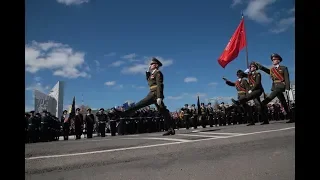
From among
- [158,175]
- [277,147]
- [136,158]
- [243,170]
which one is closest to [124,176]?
[158,175]

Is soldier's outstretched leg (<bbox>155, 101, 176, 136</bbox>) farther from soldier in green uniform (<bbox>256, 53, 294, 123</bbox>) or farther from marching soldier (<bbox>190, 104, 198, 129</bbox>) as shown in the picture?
marching soldier (<bbox>190, 104, 198, 129</bbox>)

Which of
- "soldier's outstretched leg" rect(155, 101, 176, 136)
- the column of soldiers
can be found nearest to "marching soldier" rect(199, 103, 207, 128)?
the column of soldiers

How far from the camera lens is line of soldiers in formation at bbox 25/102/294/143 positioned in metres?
9.92

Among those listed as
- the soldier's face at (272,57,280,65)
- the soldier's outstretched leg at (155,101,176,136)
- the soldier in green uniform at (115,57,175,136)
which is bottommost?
the soldier's outstretched leg at (155,101,176,136)

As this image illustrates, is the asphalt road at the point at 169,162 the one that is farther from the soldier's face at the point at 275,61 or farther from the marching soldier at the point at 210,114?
the marching soldier at the point at 210,114

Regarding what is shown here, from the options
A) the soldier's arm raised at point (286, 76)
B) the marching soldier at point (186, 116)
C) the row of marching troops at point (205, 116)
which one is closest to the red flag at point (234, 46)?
the soldier's arm raised at point (286, 76)

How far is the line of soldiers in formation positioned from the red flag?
2907 mm

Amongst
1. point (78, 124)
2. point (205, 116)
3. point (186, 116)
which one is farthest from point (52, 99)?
point (205, 116)

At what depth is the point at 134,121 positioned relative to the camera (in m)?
16.2

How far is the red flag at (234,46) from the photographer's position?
562 cm

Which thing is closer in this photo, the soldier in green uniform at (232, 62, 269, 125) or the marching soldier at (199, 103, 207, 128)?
the soldier in green uniform at (232, 62, 269, 125)

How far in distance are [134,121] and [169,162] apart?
11.7 m

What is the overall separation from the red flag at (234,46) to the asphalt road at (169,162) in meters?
1.56
